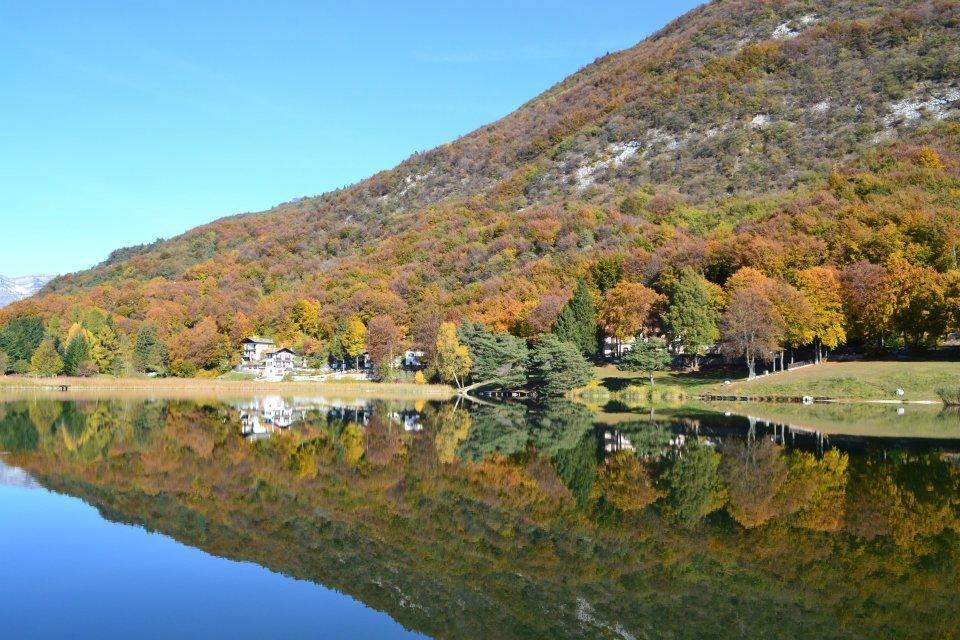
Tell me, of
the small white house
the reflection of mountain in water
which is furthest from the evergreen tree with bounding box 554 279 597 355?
the reflection of mountain in water

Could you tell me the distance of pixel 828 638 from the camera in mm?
12242

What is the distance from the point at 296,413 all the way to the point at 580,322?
31411 millimetres

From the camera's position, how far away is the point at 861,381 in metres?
55.1

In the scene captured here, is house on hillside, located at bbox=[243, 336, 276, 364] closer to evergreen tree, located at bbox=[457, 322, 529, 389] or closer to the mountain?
the mountain

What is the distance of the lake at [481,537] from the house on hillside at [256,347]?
7337 centimetres

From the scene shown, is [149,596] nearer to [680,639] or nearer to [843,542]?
[680,639]

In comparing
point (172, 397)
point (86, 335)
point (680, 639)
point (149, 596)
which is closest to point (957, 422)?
point (680, 639)

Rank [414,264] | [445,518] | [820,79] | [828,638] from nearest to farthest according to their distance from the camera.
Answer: [828,638] < [445,518] < [414,264] < [820,79]

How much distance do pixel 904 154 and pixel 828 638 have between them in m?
104

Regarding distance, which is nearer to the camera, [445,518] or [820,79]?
[445,518]

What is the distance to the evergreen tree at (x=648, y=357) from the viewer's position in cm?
6303

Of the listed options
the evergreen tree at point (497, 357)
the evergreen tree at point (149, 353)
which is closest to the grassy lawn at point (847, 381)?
the evergreen tree at point (497, 357)

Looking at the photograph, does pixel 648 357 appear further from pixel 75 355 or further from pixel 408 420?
pixel 75 355

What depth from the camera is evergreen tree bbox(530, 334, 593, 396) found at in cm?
6419
